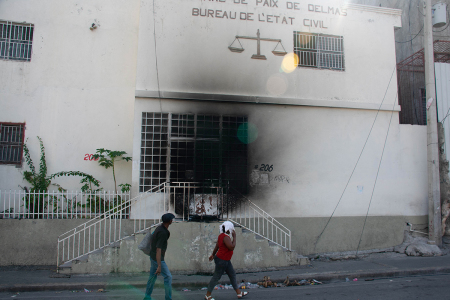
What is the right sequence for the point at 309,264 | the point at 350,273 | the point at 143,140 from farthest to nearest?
the point at 143,140, the point at 309,264, the point at 350,273

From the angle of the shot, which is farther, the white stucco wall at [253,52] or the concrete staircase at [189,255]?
the white stucco wall at [253,52]

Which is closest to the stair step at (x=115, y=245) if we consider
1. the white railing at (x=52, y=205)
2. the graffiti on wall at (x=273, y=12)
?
the white railing at (x=52, y=205)

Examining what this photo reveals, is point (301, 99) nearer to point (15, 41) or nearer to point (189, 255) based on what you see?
point (189, 255)

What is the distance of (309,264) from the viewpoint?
8344 mm

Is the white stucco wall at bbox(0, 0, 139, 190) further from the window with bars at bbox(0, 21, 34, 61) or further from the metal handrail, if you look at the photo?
the metal handrail

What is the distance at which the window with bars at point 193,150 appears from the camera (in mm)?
8875

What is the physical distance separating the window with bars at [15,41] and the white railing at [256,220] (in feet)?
24.5

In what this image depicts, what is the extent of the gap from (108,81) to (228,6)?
4.25 meters

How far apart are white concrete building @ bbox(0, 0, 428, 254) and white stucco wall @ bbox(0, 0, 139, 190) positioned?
3 cm

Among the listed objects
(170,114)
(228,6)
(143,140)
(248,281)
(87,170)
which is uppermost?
(228,6)

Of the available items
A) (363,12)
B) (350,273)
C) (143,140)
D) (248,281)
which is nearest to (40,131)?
(143,140)

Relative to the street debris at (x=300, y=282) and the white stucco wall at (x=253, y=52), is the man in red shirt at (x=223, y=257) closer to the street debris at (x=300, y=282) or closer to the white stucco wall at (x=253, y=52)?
the street debris at (x=300, y=282)

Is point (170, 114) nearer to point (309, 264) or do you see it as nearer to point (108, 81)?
point (108, 81)

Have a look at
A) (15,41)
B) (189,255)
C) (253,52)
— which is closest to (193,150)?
(189,255)
